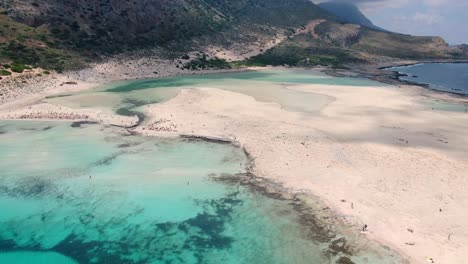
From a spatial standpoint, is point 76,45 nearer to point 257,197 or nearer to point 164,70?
point 164,70

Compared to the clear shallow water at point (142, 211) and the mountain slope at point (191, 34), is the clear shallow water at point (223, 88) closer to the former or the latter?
the mountain slope at point (191, 34)

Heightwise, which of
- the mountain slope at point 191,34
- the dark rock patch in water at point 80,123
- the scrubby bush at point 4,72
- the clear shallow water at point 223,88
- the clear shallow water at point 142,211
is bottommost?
the clear shallow water at point 142,211

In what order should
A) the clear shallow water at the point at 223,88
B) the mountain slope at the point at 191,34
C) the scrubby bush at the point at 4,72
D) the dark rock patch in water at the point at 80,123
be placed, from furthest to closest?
the mountain slope at the point at 191,34 < the scrubby bush at the point at 4,72 < the clear shallow water at the point at 223,88 < the dark rock patch in water at the point at 80,123

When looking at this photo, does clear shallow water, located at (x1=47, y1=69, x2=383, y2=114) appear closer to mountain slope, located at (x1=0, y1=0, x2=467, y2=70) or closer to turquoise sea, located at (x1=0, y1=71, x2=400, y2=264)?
mountain slope, located at (x1=0, y1=0, x2=467, y2=70)

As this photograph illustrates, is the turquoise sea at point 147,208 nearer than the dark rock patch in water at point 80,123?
Yes

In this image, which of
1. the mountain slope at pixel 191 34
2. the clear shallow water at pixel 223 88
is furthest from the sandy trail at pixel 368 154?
the mountain slope at pixel 191 34

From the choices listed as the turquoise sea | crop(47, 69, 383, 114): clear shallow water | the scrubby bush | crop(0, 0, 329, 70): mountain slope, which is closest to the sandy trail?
the turquoise sea

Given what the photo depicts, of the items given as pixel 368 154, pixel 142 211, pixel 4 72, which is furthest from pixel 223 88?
pixel 142 211

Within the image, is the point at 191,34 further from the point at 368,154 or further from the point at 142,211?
the point at 142,211
